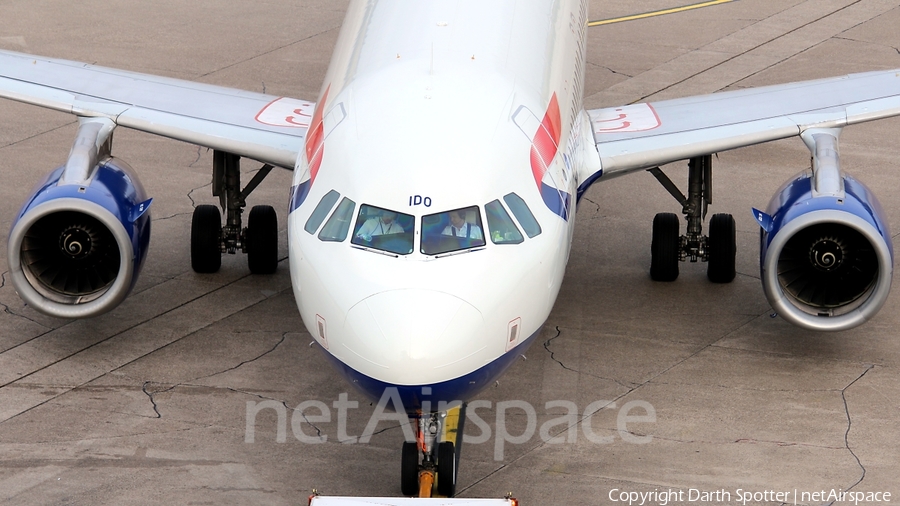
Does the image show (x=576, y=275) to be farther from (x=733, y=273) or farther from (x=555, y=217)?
(x=555, y=217)

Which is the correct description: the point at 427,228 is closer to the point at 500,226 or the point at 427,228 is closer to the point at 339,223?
the point at 500,226

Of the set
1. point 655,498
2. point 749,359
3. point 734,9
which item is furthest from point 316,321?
point 734,9

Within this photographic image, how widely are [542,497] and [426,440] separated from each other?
1.22 meters

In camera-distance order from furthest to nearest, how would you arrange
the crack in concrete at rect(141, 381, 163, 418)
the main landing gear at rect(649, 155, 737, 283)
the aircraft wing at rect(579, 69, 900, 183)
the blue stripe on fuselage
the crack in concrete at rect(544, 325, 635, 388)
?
the main landing gear at rect(649, 155, 737, 283), the aircraft wing at rect(579, 69, 900, 183), the crack in concrete at rect(544, 325, 635, 388), the crack in concrete at rect(141, 381, 163, 418), the blue stripe on fuselage

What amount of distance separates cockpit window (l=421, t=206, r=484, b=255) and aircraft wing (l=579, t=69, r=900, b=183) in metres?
3.08

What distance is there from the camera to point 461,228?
9.80 meters

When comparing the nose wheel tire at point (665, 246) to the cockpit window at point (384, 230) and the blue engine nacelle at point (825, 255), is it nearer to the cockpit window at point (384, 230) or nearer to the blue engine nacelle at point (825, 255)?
the blue engine nacelle at point (825, 255)

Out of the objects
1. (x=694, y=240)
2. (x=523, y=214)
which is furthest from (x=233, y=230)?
(x=523, y=214)

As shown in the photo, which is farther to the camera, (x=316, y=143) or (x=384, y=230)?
(x=316, y=143)

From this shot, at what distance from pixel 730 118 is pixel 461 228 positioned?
500 centimetres

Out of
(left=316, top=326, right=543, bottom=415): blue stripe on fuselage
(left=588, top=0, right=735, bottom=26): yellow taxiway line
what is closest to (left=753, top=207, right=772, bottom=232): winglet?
(left=316, top=326, right=543, bottom=415): blue stripe on fuselage

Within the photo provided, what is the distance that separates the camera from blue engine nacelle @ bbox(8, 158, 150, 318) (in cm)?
1267

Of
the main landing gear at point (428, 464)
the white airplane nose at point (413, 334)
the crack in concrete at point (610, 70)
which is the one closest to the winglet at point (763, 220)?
the main landing gear at point (428, 464)

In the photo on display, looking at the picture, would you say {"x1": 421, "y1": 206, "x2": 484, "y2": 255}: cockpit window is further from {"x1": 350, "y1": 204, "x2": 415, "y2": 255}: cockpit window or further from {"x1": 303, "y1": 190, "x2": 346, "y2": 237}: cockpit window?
{"x1": 303, "y1": 190, "x2": 346, "y2": 237}: cockpit window
